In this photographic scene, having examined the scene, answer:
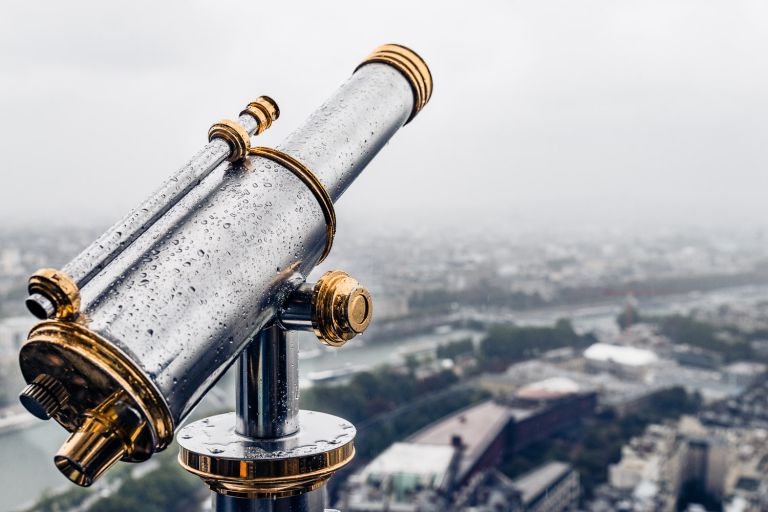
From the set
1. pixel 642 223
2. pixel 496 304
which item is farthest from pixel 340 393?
pixel 642 223

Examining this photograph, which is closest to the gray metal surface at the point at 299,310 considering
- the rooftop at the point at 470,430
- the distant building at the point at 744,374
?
the rooftop at the point at 470,430

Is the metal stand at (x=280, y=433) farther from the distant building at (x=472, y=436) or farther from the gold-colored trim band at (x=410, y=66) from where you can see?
the distant building at (x=472, y=436)

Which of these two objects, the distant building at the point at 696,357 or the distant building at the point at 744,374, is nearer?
the distant building at the point at 744,374

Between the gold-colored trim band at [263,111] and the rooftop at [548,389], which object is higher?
the rooftop at [548,389]

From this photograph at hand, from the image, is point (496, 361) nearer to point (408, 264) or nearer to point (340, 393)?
point (408, 264)

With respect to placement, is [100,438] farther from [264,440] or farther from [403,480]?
[403,480]

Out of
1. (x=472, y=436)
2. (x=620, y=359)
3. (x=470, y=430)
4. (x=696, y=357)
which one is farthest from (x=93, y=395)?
(x=696, y=357)

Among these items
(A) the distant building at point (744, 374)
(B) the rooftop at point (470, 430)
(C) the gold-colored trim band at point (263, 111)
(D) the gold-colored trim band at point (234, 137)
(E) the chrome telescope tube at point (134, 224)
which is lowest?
(E) the chrome telescope tube at point (134, 224)

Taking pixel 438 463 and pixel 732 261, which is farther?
pixel 732 261
